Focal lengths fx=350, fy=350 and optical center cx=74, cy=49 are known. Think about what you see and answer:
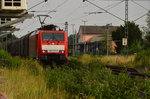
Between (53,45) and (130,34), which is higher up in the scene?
(130,34)

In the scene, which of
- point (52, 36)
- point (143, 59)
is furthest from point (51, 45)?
A: point (143, 59)

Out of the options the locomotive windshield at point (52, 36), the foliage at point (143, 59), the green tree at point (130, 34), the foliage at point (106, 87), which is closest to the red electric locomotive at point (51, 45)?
the locomotive windshield at point (52, 36)

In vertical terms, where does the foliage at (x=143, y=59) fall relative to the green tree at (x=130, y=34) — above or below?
below

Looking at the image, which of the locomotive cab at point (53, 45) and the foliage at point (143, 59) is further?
the locomotive cab at point (53, 45)

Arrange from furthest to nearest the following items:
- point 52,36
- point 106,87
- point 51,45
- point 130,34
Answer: point 130,34 < point 52,36 < point 51,45 < point 106,87

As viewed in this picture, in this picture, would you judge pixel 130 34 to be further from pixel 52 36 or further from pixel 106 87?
pixel 106 87

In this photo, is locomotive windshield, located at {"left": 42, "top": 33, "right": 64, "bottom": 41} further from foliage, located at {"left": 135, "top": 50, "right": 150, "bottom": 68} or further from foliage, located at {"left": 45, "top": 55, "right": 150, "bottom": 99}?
foliage, located at {"left": 45, "top": 55, "right": 150, "bottom": 99}

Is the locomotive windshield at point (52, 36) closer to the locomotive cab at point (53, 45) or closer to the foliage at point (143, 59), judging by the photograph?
the locomotive cab at point (53, 45)

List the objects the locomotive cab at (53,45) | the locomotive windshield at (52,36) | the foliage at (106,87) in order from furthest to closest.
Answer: the locomotive windshield at (52,36), the locomotive cab at (53,45), the foliage at (106,87)

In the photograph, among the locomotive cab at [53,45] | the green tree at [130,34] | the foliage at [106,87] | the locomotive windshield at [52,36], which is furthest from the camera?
the green tree at [130,34]

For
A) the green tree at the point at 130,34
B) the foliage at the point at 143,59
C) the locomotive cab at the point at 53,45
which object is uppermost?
the green tree at the point at 130,34

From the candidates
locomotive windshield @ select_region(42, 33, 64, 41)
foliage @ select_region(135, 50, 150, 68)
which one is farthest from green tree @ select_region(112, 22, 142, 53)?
locomotive windshield @ select_region(42, 33, 64, 41)

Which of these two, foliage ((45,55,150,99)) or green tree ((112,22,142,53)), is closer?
foliage ((45,55,150,99))

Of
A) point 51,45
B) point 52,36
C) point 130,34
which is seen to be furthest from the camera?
point 130,34
